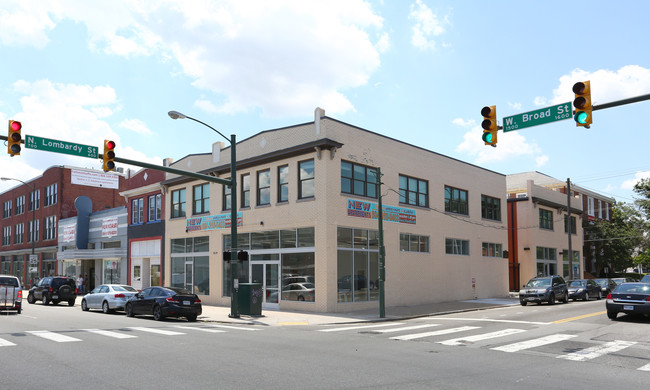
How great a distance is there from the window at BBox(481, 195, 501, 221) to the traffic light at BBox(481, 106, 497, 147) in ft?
72.0

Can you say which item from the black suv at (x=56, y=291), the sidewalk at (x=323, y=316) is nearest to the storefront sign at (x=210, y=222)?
the sidewalk at (x=323, y=316)

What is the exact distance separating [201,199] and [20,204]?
39101 millimetres

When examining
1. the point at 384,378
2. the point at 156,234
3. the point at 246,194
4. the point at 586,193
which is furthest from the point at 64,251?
the point at 586,193

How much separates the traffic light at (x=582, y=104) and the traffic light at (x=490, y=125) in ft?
6.82

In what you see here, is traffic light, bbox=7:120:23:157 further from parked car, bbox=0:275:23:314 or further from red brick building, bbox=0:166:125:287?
red brick building, bbox=0:166:125:287

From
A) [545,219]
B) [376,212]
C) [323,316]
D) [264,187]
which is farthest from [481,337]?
[545,219]

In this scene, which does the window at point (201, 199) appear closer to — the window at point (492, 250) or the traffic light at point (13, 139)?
the traffic light at point (13, 139)

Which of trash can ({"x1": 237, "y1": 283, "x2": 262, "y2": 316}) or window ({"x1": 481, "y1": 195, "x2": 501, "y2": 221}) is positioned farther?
window ({"x1": 481, "y1": 195, "x2": 501, "y2": 221})

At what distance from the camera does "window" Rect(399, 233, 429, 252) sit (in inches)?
1069

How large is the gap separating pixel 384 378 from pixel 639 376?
453cm

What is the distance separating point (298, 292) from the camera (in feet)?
79.5

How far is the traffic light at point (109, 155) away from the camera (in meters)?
17.1

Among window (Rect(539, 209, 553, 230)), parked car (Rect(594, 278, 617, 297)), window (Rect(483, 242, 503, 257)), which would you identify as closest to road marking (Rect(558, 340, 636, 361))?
window (Rect(483, 242, 503, 257))

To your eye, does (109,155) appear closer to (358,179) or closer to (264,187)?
(264,187)
